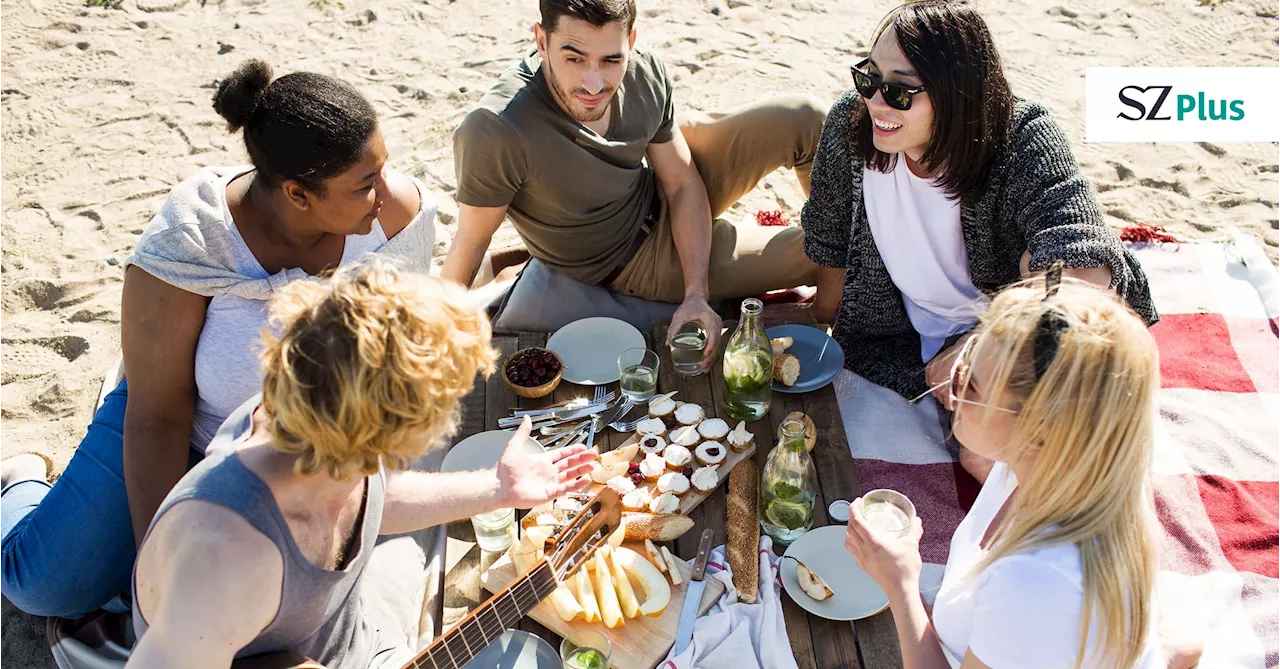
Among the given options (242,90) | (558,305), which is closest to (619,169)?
(558,305)

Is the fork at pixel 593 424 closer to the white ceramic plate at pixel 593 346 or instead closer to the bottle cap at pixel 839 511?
the white ceramic plate at pixel 593 346

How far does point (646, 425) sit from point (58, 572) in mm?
1664

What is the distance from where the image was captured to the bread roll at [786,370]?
9.48ft

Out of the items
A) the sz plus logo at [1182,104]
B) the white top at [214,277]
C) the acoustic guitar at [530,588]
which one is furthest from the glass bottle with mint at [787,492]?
the sz plus logo at [1182,104]

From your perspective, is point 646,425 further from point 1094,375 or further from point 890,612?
point 1094,375

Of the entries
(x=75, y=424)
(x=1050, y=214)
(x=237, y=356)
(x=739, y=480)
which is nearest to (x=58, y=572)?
(x=237, y=356)

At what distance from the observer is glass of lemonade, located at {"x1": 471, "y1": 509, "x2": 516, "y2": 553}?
240cm

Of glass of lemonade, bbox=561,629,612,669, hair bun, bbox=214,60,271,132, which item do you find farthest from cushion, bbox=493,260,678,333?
glass of lemonade, bbox=561,629,612,669

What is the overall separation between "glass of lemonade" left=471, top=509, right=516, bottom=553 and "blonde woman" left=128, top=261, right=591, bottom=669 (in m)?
0.50

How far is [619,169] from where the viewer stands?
140 inches

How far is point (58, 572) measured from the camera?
8.30ft

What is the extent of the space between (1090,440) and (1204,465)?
191 centimetres

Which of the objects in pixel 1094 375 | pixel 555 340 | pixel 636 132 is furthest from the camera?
pixel 636 132

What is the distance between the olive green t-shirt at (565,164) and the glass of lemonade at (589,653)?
70.3 inches
